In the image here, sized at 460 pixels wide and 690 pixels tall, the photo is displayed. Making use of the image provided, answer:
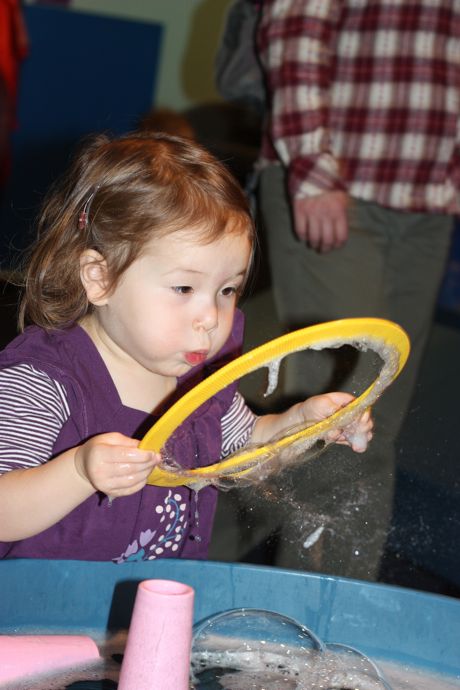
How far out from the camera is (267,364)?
0.72 meters

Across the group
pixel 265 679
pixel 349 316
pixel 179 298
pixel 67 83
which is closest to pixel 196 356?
pixel 179 298

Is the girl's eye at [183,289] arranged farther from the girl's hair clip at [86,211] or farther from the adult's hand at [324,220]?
the adult's hand at [324,220]

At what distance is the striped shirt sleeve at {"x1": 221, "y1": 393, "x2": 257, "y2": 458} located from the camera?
96 centimetres

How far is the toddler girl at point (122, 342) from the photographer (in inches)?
31.3

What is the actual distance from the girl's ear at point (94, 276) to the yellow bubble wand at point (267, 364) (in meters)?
0.18

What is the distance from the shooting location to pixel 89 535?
34.2 inches

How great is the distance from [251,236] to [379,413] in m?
0.28

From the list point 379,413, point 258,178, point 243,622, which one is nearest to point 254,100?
point 258,178

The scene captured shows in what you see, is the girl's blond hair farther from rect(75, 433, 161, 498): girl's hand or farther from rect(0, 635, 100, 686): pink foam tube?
rect(0, 635, 100, 686): pink foam tube

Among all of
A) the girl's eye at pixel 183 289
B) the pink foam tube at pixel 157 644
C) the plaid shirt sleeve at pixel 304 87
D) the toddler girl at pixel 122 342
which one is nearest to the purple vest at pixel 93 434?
the toddler girl at pixel 122 342

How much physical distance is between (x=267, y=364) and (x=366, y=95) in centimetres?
64

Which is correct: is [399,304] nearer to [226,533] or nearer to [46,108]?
[226,533]

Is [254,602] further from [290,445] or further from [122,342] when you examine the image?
[122,342]

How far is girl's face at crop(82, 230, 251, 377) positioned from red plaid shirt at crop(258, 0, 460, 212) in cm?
42
